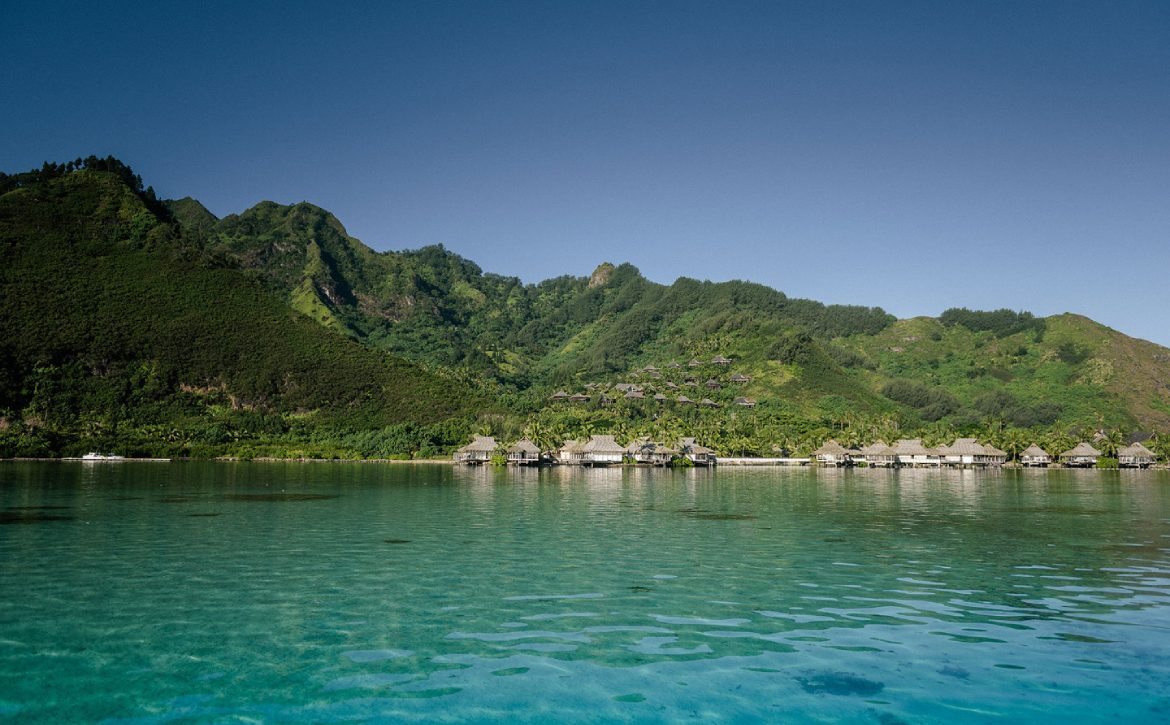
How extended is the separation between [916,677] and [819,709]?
2.20 meters

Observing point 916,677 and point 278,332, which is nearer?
point 916,677

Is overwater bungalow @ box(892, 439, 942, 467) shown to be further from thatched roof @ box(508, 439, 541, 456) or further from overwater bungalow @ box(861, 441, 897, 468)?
thatched roof @ box(508, 439, 541, 456)

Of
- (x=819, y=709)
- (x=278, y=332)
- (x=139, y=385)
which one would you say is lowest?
(x=819, y=709)

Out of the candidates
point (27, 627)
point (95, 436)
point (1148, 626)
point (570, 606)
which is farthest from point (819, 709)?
point (95, 436)

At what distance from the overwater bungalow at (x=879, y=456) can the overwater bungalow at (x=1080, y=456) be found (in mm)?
24346

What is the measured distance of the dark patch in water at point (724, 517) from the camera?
35.1m

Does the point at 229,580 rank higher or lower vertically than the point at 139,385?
lower

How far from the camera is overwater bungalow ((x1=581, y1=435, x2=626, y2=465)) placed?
375 feet

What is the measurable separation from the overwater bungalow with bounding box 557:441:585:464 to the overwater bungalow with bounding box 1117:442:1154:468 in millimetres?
78212


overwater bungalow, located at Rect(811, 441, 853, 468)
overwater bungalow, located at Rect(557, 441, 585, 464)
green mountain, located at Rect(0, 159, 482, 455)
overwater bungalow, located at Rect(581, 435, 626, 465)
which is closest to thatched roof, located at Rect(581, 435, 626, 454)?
overwater bungalow, located at Rect(581, 435, 626, 465)

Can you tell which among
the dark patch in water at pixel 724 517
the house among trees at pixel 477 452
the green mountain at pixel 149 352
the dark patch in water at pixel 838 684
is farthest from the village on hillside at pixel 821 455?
the dark patch in water at pixel 838 684

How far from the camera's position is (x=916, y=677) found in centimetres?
1182

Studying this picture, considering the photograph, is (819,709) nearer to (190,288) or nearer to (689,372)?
(190,288)

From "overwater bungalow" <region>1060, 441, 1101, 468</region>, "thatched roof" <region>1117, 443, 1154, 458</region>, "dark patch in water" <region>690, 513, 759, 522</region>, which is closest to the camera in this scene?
"dark patch in water" <region>690, 513, 759, 522</region>
